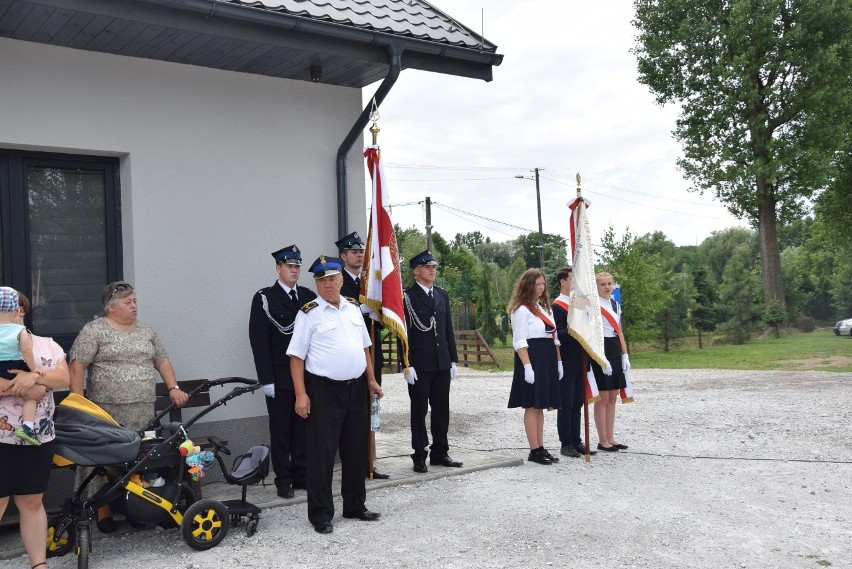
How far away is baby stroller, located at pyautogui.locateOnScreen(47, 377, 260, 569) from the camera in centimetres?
451

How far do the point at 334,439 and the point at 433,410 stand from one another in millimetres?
1832

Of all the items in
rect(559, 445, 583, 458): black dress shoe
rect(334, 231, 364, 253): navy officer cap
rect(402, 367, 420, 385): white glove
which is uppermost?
rect(334, 231, 364, 253): navy officer cap

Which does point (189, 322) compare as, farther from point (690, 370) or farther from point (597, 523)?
point (690, 370)

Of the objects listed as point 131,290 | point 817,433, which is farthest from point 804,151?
point 131,290

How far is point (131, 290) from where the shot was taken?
17.5 ft

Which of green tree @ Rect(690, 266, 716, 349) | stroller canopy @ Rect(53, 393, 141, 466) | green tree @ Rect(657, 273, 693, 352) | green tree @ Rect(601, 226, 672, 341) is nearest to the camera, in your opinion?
stroller canopy @ Rect(53, 393, 141, 466)

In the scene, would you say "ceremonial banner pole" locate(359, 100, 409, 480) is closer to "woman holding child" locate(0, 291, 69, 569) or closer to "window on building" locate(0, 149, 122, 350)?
"window on building" locate(0, 149, 122, 350)

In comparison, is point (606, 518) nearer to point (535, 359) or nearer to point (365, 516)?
point (365, 516)

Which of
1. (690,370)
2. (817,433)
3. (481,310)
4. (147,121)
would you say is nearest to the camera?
(147,121)

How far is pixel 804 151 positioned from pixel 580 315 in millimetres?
23322

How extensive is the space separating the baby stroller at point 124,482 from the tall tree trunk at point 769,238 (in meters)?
27.3

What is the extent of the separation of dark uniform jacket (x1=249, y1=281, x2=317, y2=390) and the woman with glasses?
38.7 inches

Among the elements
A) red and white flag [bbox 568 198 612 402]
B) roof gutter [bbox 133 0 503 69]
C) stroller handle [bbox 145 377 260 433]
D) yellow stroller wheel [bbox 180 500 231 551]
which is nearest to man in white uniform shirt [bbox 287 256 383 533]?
stroller handle [bbox 145 377 260 433]

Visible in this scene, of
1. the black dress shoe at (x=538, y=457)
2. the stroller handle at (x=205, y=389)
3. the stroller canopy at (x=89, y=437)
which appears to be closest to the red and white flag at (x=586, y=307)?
the black dress shoe at (x=538, y=457)
